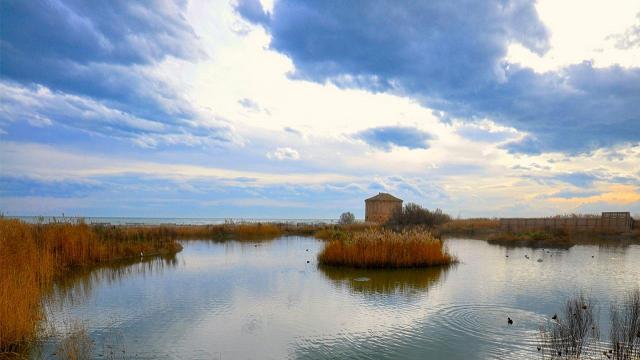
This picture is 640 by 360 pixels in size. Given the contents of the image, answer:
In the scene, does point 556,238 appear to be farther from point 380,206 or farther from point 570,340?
point 380,206

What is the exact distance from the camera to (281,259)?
60.6 feet

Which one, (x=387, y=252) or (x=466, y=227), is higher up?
(x=466, y=227)

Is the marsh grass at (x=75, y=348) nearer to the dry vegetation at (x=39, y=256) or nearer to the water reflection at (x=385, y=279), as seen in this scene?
the dry vegetation at (x=39, y=256)

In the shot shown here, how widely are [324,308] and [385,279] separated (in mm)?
4127

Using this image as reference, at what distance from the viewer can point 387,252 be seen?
15.4 m

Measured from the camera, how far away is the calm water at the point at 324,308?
664 cm

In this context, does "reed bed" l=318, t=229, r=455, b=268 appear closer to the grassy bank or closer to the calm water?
the calm water

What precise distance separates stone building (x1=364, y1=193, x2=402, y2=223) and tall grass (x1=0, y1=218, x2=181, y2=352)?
2672 cm

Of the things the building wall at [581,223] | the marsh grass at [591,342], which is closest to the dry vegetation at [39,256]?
the marsh grass at [591,342]

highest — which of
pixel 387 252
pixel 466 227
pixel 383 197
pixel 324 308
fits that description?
pixel 383 197

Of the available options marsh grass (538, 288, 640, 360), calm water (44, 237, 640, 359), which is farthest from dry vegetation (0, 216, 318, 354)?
marsh grass (538, 288, 640, 360)

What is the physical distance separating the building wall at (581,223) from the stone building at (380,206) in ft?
38.0

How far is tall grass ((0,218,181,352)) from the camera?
645cm

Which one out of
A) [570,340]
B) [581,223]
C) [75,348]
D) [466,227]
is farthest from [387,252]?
[466,227]
